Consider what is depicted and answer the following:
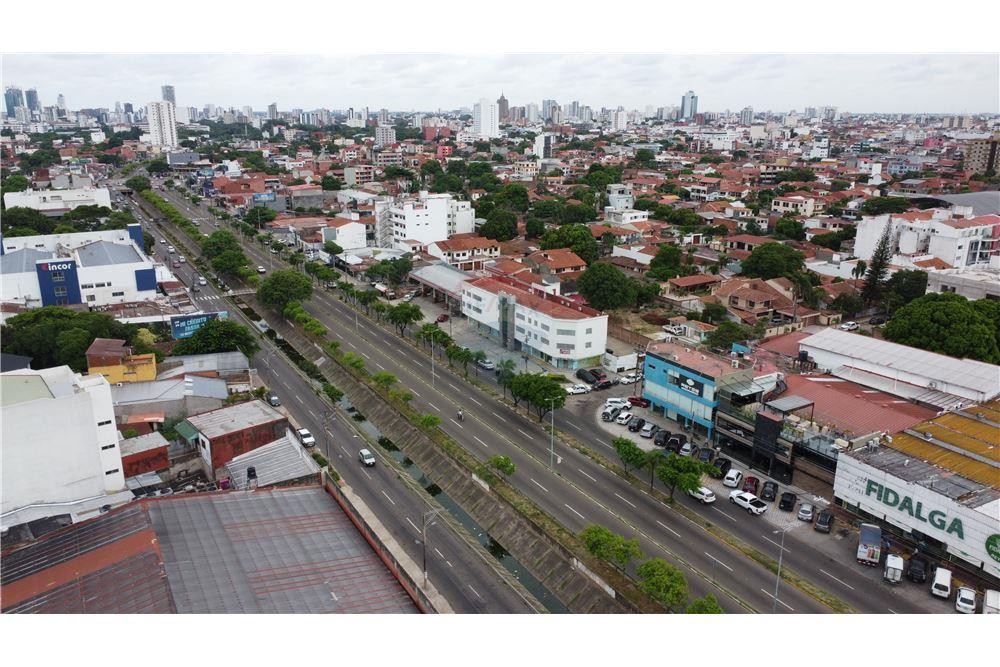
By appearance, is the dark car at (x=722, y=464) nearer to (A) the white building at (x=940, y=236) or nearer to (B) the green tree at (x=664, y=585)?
(B) the green tree at (x=664, y=585)

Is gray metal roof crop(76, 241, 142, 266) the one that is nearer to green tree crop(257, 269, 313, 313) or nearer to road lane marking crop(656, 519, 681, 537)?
green tree crop(257, 269, 313, 313)

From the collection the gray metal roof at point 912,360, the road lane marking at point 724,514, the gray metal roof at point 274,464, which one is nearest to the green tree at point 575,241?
the gray metal roof at point 912,360

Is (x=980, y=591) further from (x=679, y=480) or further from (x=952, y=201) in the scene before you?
(x=952, y=201)

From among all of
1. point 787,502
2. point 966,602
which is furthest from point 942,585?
point 787,502

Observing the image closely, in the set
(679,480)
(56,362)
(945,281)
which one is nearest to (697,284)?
(945,281)

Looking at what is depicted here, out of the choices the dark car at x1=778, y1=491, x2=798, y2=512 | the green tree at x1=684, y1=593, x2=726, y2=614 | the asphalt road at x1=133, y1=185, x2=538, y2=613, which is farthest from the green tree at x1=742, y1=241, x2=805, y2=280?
the green tree at x1=684, y1=593, x2=726, y2=614

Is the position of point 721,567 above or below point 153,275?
below
